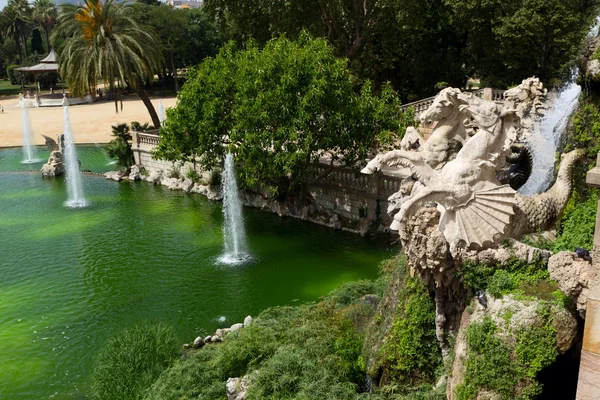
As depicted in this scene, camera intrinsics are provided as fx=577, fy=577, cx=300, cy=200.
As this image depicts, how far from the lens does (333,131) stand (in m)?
24.6

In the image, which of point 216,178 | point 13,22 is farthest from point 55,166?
point 13,22

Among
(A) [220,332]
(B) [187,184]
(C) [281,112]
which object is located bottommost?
(A) [220,332]

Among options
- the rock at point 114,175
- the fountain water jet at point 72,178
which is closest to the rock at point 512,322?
the fountain water jet at point 72,178

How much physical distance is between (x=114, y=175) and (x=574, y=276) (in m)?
32.3

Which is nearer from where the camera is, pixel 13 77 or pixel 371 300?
pixel 371 300

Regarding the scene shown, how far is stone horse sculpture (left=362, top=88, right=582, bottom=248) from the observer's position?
411 inches

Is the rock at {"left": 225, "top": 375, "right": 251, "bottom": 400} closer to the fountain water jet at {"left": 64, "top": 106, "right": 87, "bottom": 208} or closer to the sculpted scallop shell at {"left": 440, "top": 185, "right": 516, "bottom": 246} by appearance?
the sculpted scallop shell at {"left": 440, "top": 185, "right": 516, "bottom": 246}

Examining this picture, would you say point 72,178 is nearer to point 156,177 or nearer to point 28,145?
point 156,177

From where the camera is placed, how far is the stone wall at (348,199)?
2533cm

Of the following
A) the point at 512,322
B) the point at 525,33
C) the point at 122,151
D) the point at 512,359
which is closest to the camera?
the point at 512,359

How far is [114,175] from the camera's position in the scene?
36.7 meters

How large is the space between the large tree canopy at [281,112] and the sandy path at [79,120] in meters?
25.8

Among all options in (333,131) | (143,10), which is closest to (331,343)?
(333,131)

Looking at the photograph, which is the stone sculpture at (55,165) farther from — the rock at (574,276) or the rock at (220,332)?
the rock at (574,276)
